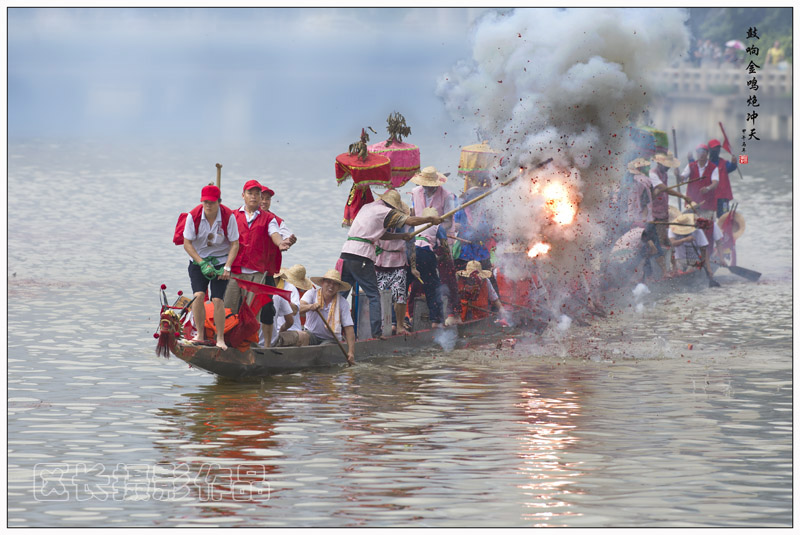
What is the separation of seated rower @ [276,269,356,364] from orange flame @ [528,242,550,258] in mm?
3224

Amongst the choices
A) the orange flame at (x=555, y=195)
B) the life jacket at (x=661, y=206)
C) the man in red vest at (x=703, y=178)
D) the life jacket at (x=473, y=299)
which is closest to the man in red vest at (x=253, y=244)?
the life jacket at (x=473, y=299)

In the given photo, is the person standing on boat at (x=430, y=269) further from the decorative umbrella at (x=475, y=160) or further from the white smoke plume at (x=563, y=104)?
the decorative umbrella at (x=475, y=160)

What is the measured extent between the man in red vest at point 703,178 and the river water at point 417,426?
1734mm

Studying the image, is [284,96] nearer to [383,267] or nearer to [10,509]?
[383,267]

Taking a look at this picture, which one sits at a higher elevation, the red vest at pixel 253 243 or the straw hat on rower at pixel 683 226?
the straw hat on rower at pixel 683 226

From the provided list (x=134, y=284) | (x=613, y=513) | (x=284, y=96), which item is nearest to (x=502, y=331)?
(x=134, y=284)

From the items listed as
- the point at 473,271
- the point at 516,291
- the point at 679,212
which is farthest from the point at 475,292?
the point at 679,212

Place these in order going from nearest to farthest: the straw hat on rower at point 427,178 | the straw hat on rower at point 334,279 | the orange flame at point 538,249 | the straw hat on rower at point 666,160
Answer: the straw hat on rower at point 334,279 < the straw hat on rower at point 427,178 < the orange flame at point 538,249 < the straw hat on rower at point 666,160

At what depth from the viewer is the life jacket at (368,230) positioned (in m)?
15.7

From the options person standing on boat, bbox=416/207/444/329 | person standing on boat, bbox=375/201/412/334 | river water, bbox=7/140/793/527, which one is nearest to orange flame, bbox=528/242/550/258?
river water, bbox=7/140/793/527

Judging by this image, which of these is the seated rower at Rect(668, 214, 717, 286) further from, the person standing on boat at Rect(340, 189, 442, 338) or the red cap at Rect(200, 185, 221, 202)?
the red cap at Rect(200, 185, 221, 202)

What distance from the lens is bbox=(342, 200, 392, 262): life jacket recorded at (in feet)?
51.4

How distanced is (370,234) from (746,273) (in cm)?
927

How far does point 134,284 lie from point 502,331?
20.4 ft
